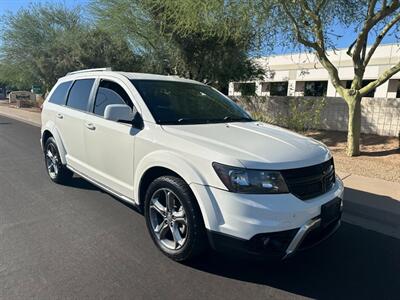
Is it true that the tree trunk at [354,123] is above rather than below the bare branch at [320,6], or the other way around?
below

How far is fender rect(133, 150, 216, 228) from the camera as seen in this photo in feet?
8.85

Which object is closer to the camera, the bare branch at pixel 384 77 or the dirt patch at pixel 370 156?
the dirt patch at pixel 370 156

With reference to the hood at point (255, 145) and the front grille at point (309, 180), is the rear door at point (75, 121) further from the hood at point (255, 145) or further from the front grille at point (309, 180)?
the front grille at point (309, 180)

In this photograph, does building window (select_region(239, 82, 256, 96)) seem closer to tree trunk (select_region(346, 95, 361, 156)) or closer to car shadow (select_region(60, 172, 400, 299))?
tree trunk (select_region(346, 95, 361, 156))

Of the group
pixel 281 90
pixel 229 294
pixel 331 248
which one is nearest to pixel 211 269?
pixel 229 294

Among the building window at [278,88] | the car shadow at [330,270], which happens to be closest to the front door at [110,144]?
the car shadow at [330,270]

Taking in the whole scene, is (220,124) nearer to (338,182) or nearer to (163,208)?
(163,208)

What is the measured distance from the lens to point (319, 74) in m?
28.1

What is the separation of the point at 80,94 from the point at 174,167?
2.47m

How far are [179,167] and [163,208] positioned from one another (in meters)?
0.57

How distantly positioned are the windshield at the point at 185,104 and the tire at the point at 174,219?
A: 0.73 m

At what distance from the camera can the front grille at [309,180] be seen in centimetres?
264

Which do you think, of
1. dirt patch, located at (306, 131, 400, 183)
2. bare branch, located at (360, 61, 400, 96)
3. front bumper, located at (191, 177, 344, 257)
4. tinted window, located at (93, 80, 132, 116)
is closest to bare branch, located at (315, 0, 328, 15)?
bare branch, located at (360, 61, 400, 96)

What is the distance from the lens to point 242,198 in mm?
2510
